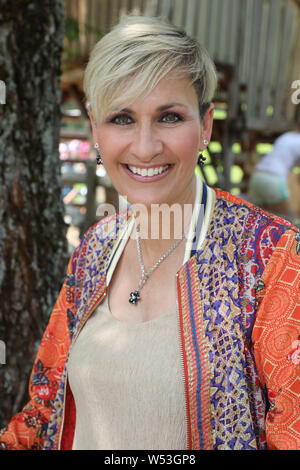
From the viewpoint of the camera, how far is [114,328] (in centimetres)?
169

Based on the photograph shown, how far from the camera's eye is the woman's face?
5.08ft

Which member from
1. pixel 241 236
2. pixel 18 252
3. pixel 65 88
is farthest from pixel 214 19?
pixel 241 236

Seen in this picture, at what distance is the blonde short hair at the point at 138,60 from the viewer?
1.52 metres

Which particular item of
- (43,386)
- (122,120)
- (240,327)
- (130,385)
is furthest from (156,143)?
(43,386)

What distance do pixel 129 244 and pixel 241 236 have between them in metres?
0.50

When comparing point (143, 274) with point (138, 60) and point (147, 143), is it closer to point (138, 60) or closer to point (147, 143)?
point (147, 143)

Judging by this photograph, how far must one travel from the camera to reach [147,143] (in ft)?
5.08

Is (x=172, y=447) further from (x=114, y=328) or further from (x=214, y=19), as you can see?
(x=214, y=19)

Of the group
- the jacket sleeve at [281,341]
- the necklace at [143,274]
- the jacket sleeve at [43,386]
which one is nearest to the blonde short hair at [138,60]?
the necklace at [143,274]

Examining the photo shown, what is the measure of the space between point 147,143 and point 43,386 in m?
0.99

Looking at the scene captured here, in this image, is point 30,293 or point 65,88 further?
point 65,88
